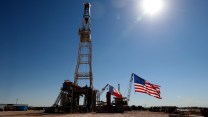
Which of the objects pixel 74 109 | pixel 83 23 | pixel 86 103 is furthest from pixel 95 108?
pixel 83 23

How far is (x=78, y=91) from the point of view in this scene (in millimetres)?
54250

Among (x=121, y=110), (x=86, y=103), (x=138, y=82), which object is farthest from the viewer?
(x=86, y=103)

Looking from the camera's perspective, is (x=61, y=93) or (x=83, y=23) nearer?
(x=61, y=93)

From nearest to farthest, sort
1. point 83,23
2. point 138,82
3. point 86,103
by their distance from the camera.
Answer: point 138,82 → point 86,103 → point 83,23

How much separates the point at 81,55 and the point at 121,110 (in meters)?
19.2

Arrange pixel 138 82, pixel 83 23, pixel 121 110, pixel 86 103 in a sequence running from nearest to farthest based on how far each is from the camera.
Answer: pixel 138 82 < pixel 121 110 < pixel 86 103 < pixel 83 23

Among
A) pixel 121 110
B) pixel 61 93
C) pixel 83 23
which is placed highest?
pixel 83 23

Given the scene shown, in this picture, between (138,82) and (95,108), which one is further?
(95,108)

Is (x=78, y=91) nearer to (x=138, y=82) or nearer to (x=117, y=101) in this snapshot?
(x=117, y=101)

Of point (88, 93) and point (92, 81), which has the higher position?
point (92, 81)

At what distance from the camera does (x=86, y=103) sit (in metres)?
57.0

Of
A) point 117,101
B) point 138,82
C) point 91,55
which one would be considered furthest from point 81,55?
point 138,82

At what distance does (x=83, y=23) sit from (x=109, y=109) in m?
26.5

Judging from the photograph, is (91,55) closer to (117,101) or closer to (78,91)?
(78,91)
